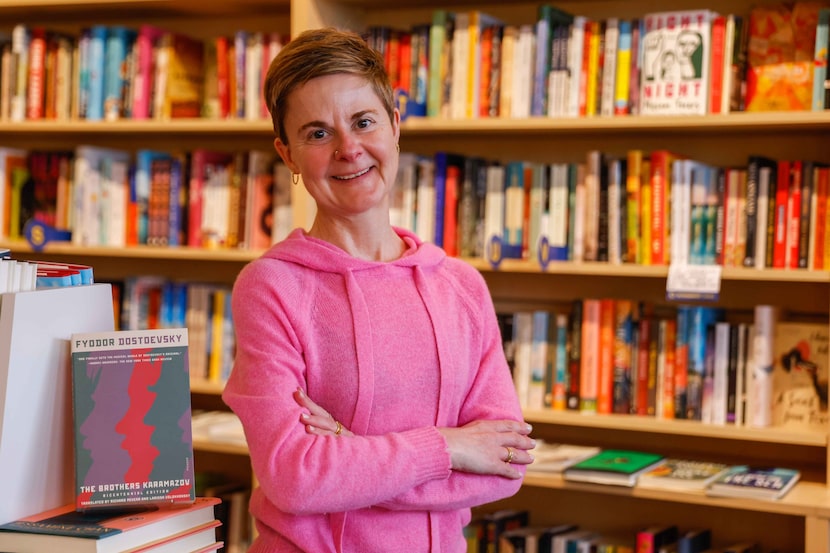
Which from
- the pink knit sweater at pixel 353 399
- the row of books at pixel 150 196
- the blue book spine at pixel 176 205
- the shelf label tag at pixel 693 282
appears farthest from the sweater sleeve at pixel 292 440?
the blue book spine at pixel 176 205

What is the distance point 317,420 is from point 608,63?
1442 millimetres

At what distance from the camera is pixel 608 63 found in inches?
98.5

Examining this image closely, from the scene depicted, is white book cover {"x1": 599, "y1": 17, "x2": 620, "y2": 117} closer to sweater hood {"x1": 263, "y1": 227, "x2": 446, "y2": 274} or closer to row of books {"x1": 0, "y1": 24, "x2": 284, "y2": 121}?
row of books {"x1": 0, "y1": 24, "x2": 284, "y2": 121}

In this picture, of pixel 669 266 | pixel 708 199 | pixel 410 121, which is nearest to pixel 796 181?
pixel 708 199

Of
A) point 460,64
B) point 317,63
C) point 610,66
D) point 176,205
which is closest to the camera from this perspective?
point 317,63

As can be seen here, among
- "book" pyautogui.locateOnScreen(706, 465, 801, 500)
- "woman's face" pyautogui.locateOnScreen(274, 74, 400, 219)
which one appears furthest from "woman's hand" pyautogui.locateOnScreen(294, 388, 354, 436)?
"book" pyautogui.locateOnScreen(706, 465, 801, 500)

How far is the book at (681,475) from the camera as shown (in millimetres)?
2325

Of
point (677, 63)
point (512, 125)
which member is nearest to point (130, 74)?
point (512, 125)

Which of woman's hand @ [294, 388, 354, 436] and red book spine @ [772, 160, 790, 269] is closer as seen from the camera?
woman's hand @ [294, 388, 354, 436]

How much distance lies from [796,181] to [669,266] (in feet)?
1.16

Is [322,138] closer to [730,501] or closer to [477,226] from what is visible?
[477,226]

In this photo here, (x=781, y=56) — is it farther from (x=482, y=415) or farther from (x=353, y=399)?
(x=353, y=399)

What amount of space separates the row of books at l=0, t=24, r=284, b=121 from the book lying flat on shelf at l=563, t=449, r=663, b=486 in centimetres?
131

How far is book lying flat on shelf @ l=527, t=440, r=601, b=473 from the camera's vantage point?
2469 mm
